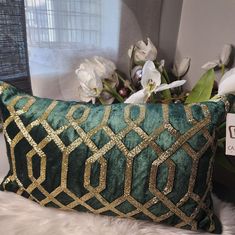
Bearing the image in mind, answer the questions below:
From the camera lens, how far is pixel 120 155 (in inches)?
19.7

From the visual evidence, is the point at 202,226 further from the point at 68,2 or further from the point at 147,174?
the point at 68,2

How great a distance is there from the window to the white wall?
0.29m

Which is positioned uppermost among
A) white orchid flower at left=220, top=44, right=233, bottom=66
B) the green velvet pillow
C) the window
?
the window

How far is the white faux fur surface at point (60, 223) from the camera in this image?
1.73ft

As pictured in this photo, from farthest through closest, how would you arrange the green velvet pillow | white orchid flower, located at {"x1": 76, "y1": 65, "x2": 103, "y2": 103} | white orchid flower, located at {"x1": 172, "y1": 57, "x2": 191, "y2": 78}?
1. white orchid flower, located at {"x1": 172, "y1": 57, "x2": 191, "y2": 78}
2. white orchid flower, located at {"x1": 76, "y1": 65, "x2": 103, "y2": 103}
3. the green velvet pillow

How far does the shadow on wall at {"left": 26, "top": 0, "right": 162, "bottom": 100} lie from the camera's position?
2.46 ft

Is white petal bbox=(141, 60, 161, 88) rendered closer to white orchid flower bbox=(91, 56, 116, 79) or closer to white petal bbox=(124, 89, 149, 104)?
white petal bbox=(124, 89, 149, 104)

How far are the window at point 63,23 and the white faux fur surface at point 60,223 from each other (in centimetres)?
39

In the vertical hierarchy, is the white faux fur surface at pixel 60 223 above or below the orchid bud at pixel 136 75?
below

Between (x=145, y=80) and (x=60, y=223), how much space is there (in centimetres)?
34

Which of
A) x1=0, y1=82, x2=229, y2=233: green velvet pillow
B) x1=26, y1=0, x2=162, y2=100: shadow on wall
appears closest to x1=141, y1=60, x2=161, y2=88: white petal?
x1=0, y1=82, x2=229, y2=233: green velvet pillow

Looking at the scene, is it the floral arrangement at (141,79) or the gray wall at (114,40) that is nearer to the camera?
the floral arrangement at (141,79)

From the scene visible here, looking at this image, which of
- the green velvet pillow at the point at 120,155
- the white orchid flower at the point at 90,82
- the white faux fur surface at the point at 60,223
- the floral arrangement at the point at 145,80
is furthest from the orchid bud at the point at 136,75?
the white faux fur surface at the point at 60,223

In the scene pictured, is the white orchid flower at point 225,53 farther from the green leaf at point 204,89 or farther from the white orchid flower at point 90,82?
the white orchid flower at point 90,82
